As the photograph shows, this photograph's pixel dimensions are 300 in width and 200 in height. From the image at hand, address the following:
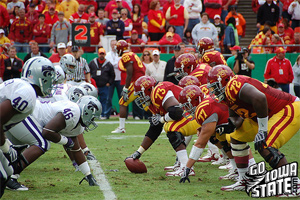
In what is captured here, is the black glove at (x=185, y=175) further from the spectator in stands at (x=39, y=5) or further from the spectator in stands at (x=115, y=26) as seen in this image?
the spectator in stands at (x=39, y=5)

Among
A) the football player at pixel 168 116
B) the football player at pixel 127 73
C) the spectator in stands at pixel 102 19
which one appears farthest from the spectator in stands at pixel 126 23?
the football player at pixel 168 116

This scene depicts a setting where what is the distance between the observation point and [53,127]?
5285mm

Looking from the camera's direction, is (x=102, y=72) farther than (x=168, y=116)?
Yes

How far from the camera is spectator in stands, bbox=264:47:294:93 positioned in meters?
12.9

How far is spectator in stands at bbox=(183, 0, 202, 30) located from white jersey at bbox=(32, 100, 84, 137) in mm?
10451

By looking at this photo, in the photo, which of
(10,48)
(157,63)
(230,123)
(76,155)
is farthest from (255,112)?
(10,48)

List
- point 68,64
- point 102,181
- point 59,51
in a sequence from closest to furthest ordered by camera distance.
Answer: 1. point 102,181
2. point 68,64
3. point 59,51

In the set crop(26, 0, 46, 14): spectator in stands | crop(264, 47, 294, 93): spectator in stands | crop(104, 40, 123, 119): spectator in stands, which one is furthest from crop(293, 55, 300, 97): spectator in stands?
crop(26, 0, 46, 14): spectator in stands

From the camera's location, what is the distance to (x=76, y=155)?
5656 millimetres

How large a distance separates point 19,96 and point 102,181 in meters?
2.17

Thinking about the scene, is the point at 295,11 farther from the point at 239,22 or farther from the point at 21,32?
the point at 21,32

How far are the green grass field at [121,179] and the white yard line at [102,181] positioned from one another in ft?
0.14

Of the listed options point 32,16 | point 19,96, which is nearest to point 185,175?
point 19,96

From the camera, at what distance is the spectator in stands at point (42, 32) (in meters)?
14.9
